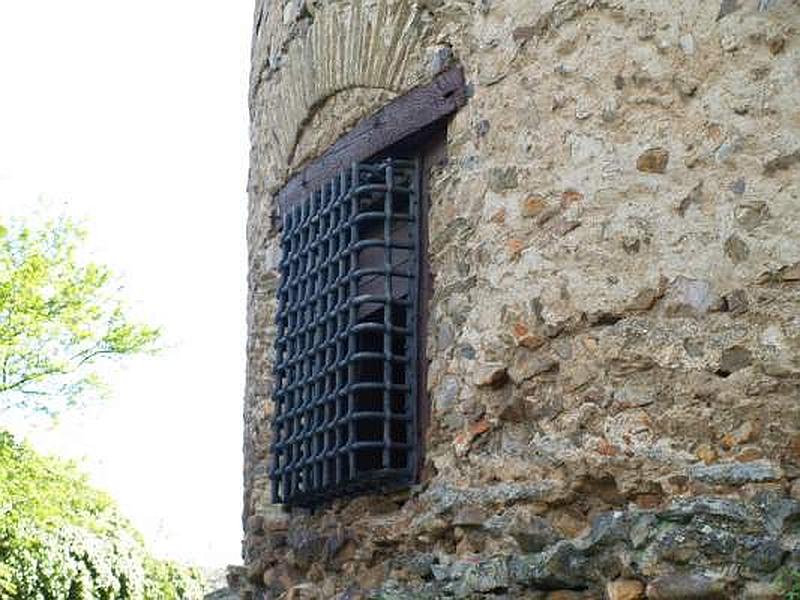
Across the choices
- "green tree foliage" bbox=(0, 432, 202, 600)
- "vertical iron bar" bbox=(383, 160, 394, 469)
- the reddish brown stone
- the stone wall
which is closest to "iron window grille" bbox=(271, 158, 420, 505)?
"vertical iron bar" bbox=(383, 160, 394, 469)

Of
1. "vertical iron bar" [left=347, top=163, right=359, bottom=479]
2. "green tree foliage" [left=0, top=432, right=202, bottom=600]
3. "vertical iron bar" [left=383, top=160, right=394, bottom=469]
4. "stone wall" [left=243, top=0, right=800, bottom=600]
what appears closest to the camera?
"stone wall" [left=243, top=0, right=800, bottom=600]

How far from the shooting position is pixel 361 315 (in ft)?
16.1

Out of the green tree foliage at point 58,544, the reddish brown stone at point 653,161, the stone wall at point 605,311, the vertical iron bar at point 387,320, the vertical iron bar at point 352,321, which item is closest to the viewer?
the stone wall at point 605,311

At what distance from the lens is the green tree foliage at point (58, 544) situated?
1187 cm

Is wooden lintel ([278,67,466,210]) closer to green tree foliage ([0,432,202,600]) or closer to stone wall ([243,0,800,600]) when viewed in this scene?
stone wall ([243,0,800,600])

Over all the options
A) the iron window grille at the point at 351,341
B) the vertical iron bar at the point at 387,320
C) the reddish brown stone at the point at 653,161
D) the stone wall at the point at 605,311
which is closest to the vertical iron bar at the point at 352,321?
the iron window grille at the point at 351,341

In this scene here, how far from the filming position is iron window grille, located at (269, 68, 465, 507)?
4688mm

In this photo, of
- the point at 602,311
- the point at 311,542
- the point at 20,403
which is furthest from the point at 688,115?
the point at 20,403

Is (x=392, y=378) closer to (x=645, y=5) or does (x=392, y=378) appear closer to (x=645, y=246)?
(x=645, y=246)

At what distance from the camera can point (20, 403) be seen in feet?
40.5

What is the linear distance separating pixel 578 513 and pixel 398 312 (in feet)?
4.11

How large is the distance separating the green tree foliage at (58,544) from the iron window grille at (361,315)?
23.6 ft

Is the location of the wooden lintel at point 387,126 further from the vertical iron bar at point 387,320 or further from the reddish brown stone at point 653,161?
the reddish brown stone at point 653,161

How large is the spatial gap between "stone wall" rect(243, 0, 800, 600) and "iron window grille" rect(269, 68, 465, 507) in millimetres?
106
